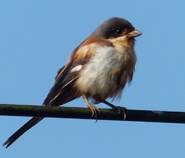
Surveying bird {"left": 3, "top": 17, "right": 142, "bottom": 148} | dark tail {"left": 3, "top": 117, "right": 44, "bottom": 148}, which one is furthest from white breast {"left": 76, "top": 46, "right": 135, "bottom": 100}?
dark tail {"left": 3, "top": 117, "right": 44, "bottom": 148}

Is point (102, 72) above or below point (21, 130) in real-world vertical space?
above

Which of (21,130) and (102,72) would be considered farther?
(102,72)

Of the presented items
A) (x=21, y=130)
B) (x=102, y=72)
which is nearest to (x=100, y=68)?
(x=102, y=72)

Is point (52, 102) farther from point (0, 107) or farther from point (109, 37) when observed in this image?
point (0, 107)

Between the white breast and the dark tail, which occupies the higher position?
the white breast

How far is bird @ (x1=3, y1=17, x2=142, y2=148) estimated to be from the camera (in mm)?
6555

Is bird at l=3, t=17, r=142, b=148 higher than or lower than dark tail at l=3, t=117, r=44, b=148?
higher

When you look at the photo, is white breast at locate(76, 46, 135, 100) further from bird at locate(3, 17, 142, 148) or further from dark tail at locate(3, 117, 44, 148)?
dark tail at locate(3, 117, 44, 148)

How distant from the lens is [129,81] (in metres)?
7.08

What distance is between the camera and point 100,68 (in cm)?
650

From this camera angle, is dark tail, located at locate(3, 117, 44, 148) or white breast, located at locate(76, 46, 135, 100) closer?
dark tail, located at locate(3, 117, 44, 148)

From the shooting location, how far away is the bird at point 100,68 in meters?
6.55

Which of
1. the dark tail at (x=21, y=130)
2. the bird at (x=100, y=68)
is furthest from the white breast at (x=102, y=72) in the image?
the dark tail at (x=21, y=130)

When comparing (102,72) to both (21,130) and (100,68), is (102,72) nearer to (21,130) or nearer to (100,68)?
(100,68)
